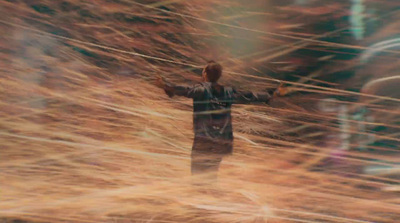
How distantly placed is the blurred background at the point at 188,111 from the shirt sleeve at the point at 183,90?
0.30 meters

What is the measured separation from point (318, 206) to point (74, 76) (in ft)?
6.76

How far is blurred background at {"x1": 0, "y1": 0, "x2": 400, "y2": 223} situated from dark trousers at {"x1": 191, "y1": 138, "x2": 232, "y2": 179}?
75mm

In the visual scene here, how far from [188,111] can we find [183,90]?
0.41 metres

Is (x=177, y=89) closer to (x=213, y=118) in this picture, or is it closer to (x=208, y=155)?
(x=213, y=118)

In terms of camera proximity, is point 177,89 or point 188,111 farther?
point 188,111

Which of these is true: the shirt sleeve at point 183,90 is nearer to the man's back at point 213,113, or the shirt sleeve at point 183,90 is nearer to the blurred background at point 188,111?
the man's back at point 213,113

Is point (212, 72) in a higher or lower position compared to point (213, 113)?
higher

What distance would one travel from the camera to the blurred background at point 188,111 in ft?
8.47

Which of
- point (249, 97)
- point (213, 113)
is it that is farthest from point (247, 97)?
point (213, 113)

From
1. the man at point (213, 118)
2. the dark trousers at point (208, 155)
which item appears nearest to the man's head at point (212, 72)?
the man at point (213, 118)

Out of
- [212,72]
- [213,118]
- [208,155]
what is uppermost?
[212,72]

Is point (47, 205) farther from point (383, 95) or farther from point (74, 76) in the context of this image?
point (383, 95)

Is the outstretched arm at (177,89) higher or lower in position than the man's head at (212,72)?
lower

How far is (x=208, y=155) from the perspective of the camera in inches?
107
